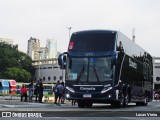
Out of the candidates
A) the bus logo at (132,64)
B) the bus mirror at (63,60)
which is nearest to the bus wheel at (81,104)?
the bus mirror at (63,60)

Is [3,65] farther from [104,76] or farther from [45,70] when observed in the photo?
[104,76]

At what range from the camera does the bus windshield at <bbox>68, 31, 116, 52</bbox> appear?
22.7 metres

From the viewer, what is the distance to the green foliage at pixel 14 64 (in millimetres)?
115000

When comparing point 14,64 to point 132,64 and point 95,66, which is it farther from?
point 95,66

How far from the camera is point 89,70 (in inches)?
883

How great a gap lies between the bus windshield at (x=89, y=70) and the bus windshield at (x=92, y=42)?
58 centimetres

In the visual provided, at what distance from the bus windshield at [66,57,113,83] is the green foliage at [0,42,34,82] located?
92340 mm

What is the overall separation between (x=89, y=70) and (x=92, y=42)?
1.55 m

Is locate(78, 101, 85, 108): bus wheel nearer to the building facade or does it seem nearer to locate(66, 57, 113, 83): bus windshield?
locate(66, 57, 113, 83): bus windshield

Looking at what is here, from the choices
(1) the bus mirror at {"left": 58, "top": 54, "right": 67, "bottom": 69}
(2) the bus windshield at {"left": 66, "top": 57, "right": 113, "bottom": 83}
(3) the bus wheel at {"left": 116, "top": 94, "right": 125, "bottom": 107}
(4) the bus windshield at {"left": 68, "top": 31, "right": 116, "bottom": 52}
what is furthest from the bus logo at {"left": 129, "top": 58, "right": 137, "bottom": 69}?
(1) the bus mirror at {"left": 58, "top": 54, "right": 67, "bottom": 69}

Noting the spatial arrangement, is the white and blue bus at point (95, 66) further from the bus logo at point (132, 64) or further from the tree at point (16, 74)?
the tree at point (16, 74)

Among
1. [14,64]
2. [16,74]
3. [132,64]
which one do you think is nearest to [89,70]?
[132,64]

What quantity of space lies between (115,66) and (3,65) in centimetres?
10204

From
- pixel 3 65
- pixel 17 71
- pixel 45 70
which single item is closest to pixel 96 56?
pixel 17 71
